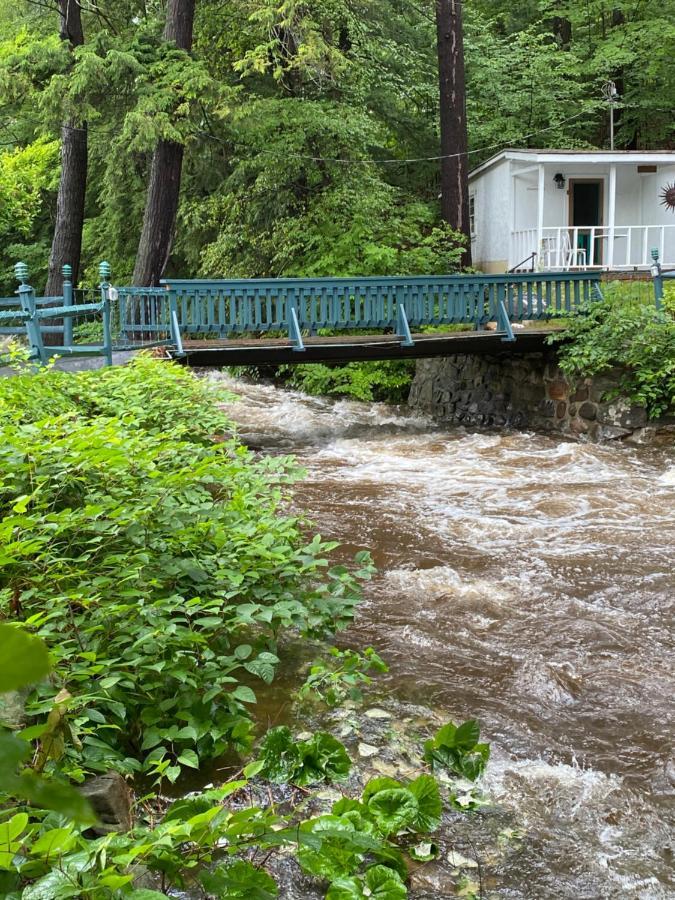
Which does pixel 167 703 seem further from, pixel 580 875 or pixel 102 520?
pixel 580 875

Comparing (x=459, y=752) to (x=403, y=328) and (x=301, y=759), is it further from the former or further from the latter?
(x=403, y=328)

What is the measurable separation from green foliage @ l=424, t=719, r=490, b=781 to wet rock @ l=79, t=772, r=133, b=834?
3.97 feet

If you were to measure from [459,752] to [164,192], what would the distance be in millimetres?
13122

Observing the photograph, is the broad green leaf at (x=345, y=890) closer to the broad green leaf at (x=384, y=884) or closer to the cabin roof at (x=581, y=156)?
the broad green leaf at (x=384, y=884)

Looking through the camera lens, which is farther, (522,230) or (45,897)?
(522,230)

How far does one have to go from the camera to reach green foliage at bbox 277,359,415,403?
16.7 m

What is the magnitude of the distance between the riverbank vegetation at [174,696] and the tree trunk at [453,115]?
1604cm

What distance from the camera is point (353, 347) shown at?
40.4 ft

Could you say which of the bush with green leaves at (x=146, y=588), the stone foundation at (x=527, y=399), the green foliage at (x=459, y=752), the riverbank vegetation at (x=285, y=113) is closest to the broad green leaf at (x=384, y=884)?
the bush with green leaves at (x=146, y=588)

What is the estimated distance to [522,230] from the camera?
21.3 meters

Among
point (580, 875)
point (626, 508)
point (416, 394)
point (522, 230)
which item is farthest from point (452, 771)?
point (522, 230)

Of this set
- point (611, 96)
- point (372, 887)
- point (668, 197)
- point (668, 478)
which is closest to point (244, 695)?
point (372, 887)

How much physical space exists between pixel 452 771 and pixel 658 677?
153 cm

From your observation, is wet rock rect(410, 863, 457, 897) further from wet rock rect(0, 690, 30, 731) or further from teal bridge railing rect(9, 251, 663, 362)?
teal bridge railing rect(9, 251, 663, 362)
